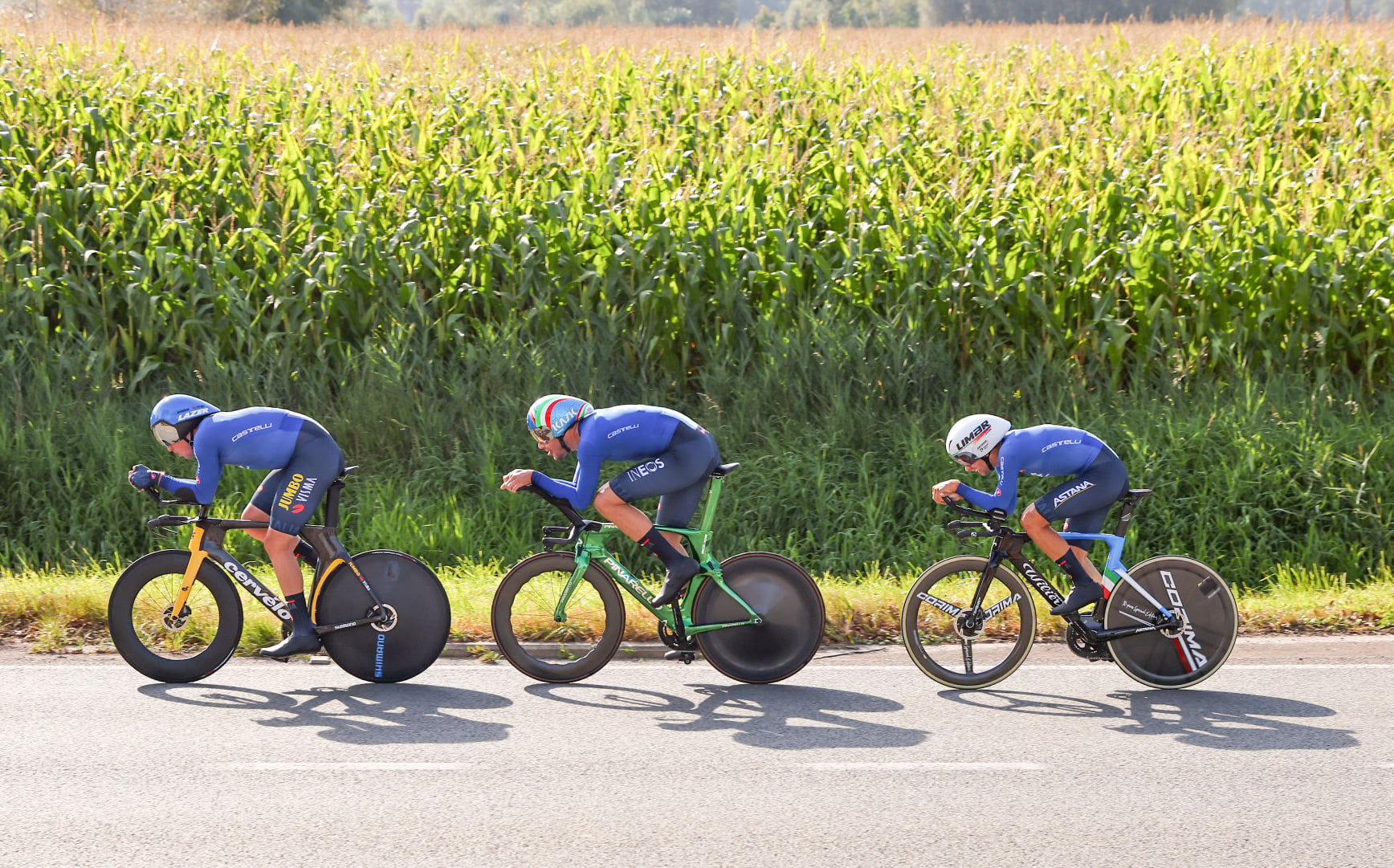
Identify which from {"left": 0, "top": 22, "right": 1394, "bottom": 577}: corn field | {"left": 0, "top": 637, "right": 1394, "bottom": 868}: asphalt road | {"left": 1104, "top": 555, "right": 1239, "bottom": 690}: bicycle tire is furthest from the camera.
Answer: {"left": 0, "top": 22, "right": 1394, "bottom": 577}: corn field

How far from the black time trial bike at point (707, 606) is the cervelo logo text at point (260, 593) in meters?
1.11

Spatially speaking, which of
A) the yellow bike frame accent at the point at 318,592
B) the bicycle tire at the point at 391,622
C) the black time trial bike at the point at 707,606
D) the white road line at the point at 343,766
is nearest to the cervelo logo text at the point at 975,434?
the black time trial bike at the point at 707,606

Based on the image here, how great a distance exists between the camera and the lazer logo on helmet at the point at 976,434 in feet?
21.2

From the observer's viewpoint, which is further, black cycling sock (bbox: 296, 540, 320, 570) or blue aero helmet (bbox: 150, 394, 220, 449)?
black cycling sock (bbox: 296, 540, 320, 570)

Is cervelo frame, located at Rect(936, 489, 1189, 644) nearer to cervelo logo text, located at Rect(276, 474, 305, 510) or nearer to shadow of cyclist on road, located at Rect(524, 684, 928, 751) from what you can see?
shadow of cyclist on road, located at Rect(524, 684, 928, 751)

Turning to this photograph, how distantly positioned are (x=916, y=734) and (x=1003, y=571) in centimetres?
123

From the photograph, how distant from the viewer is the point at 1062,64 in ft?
67.7

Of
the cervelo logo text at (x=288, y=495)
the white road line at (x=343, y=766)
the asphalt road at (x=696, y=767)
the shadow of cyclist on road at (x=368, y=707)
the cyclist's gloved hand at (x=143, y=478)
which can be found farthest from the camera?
the cervelo logo text at (x=288, y=495)

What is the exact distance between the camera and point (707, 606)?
21.8 feet

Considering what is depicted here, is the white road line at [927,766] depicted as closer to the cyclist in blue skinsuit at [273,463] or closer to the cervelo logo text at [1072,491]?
the cervelo logo text at [1072,491]

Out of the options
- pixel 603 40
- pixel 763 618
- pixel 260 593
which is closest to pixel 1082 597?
pixel 763 618

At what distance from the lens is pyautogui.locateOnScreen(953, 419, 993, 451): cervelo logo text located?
21.2ft

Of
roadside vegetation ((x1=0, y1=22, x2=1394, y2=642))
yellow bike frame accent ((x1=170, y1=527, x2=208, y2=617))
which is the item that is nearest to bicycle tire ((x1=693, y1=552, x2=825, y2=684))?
roadside vegetation ((x1=0, y1=22, x2=1394, y2=642))

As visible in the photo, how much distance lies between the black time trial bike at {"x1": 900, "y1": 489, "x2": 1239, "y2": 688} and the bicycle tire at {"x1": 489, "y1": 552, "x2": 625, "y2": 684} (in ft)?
5.21
